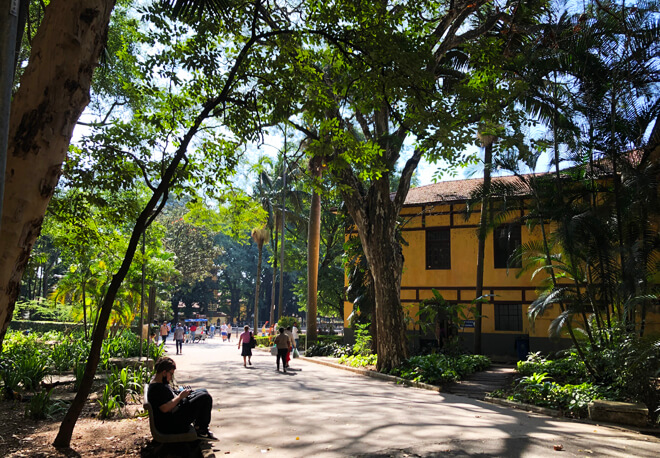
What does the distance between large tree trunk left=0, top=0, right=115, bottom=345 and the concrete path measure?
3.37 meters

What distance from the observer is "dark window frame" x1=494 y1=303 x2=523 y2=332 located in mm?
22609

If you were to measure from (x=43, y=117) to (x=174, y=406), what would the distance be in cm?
319

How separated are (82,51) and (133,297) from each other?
17.0m

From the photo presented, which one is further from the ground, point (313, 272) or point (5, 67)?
point (313, 272)

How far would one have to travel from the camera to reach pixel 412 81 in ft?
28.7

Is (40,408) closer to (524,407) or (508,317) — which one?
(524,407)

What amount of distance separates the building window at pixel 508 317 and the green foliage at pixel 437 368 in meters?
5.81

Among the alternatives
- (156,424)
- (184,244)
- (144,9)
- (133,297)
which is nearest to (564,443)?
(156,424)

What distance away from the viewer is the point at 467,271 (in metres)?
23.9

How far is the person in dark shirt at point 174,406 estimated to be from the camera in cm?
565

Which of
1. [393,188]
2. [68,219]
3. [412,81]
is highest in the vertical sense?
[393,188]

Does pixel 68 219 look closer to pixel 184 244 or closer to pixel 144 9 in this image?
pixel 144 9

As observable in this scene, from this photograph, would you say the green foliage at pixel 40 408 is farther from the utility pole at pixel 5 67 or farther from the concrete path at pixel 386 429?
the utility pole at pixel 5 67

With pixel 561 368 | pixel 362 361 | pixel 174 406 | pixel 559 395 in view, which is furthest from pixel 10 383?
pixel 561 368
